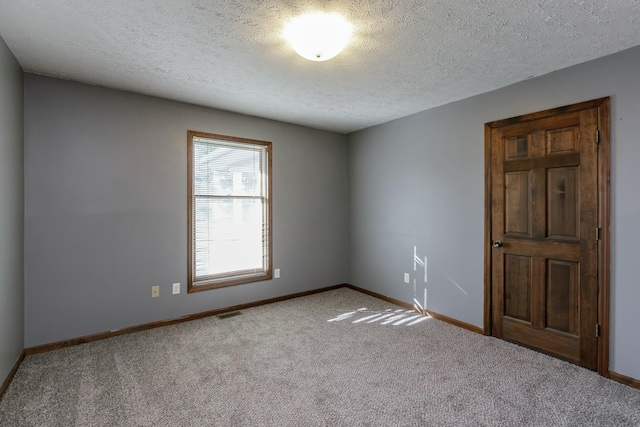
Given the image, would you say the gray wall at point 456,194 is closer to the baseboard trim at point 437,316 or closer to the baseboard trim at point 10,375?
the baseboard trim at point 437,316

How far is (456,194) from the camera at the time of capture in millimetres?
3535

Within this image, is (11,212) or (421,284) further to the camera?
(421,284)

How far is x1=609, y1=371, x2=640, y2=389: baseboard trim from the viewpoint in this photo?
2299mm

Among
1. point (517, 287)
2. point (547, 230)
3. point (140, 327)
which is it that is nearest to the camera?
point (547, 230)

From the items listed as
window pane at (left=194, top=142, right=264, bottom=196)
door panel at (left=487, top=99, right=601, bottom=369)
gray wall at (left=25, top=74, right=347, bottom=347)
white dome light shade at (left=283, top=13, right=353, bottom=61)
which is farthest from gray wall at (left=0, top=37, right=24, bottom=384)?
door panel at (left=487, top=99, right=601, bottom=369)

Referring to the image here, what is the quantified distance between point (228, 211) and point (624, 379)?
3.93 metres

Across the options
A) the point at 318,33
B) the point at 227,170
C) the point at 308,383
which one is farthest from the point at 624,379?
the point at 227,170

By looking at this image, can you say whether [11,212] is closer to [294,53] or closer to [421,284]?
[294,53]

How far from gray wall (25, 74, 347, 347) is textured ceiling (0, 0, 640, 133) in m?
0.29

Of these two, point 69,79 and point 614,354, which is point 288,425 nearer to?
point 614,354

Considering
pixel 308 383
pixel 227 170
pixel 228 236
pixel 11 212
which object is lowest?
pixel 308 383

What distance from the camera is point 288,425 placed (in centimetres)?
190

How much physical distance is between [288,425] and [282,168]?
314 cm

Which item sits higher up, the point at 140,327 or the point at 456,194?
the point at 456,194
